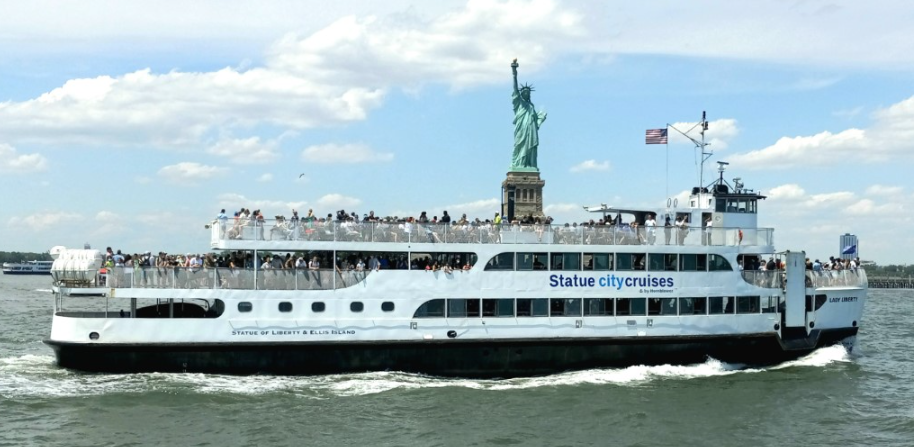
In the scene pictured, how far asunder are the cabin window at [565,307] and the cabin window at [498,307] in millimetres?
1203

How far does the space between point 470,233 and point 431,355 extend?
360 cm

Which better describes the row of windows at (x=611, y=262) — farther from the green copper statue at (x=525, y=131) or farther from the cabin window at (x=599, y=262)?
the green copper statue at (x=525, y=131)

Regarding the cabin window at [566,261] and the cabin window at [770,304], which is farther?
the cabin window at [770,304]

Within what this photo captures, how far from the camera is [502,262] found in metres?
25.2

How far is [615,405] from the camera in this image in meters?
22.0

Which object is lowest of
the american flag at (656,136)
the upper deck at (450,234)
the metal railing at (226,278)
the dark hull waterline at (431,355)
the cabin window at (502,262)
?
the dark hull waterline at (431,355)

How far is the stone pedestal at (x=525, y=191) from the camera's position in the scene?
56.3 metres

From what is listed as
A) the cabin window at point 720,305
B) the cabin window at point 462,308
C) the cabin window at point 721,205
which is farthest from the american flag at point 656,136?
the cabin window at point 462,308

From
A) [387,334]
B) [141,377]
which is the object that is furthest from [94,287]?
[387,334]

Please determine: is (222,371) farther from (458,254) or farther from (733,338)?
(733,338)

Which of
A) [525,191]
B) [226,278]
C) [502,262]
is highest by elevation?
[525,191]

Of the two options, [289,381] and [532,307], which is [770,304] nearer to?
[532,307]

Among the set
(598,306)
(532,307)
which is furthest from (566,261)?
(532,307)

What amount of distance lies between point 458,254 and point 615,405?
A: 633 centimetres
